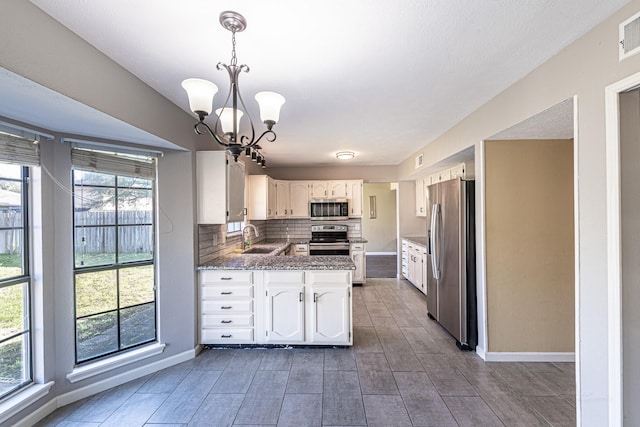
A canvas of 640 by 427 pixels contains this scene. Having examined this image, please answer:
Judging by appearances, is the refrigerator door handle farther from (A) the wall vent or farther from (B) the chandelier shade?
(B) the chandelier shade

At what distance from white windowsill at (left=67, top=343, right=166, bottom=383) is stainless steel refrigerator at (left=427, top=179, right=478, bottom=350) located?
302 cm

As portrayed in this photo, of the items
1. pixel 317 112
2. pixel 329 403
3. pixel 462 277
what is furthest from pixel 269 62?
pixel 462 277

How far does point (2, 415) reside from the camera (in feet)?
5.72

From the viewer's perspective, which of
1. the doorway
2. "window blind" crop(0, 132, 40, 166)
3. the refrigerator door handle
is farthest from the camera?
the doorway

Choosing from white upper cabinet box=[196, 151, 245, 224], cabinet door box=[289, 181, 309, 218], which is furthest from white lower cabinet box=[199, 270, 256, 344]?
cabinet door box=[289, 181, 309, 218]

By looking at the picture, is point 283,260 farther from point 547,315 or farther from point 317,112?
point 547,315

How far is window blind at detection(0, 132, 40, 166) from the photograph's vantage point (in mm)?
1730

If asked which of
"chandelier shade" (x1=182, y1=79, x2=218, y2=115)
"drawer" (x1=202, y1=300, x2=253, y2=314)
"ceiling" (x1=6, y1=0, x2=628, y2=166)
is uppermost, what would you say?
"ceiling" (x1=6, y1=0, x2=628, y2=166)

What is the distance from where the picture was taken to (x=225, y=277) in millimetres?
2938

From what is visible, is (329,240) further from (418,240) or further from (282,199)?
(418,240)

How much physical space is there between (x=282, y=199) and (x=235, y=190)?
2.28 m

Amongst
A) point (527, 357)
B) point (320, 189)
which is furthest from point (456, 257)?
point (320, 189)

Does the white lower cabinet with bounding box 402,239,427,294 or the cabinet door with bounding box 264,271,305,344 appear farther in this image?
the white lower cabinet with bounding box 402,239,427,294

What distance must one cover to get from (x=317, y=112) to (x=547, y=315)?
297cm
